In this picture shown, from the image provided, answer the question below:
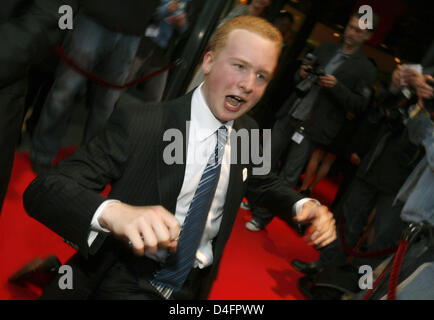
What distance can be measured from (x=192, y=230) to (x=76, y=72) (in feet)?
6.62

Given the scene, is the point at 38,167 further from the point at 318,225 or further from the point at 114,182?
the point at 318,225

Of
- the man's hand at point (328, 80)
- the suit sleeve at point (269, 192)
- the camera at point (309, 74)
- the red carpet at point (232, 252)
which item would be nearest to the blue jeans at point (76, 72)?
the red carpet at point (232, 252)

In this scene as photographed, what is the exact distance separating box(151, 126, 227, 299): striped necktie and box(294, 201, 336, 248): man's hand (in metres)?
0.35

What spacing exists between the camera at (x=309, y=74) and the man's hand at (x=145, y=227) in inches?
106

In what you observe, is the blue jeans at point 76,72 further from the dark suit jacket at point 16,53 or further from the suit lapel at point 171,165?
the suit lapel at point 171,165

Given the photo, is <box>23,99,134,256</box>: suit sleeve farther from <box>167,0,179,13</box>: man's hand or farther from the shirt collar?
<box>167,0,179,13</box>: man's hand

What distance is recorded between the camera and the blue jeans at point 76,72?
281 centimetres

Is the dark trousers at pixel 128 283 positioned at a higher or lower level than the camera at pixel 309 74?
lower

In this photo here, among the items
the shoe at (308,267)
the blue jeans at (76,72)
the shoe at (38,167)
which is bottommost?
the shoe at (308,267)

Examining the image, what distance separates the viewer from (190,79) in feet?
11.8
